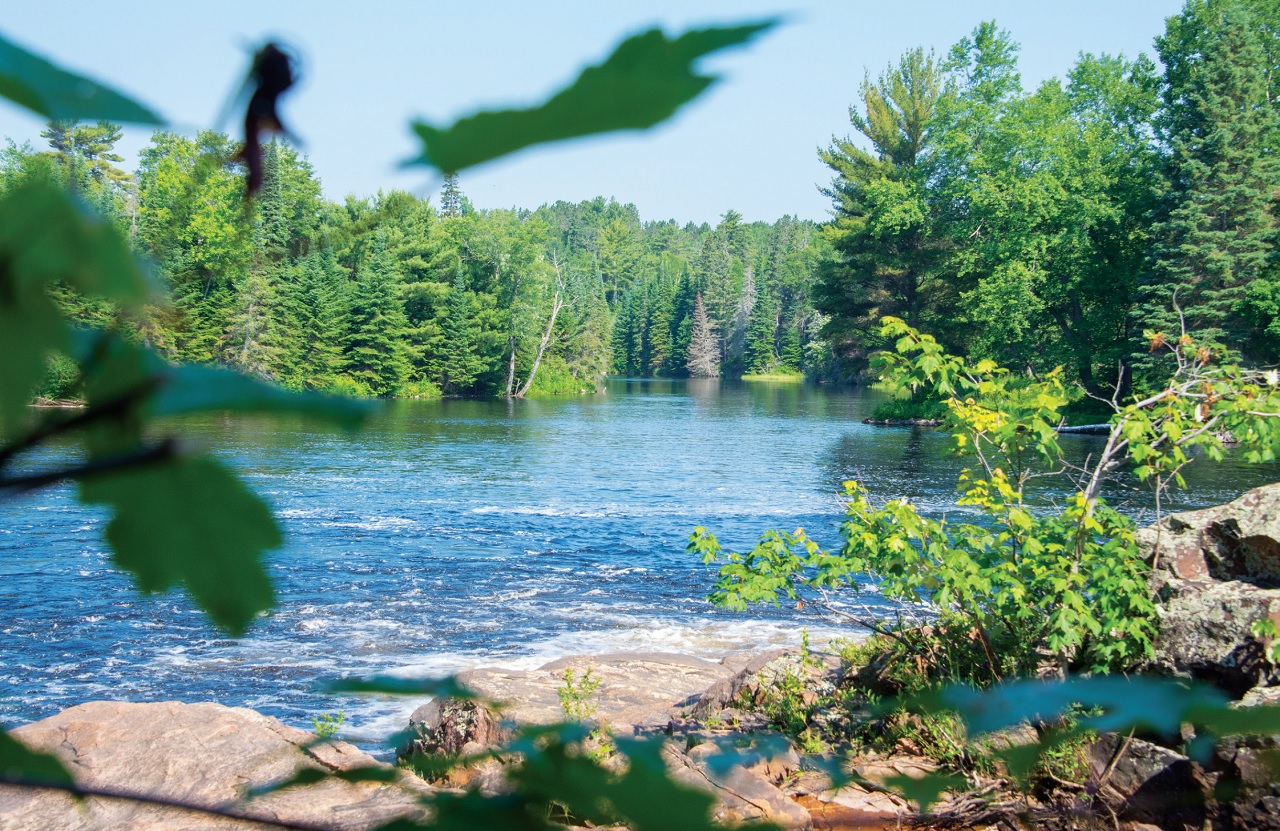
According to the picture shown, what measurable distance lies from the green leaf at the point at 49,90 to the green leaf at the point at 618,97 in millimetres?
105

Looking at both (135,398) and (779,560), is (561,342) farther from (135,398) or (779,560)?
(135,398)

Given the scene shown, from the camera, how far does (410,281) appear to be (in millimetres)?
40781

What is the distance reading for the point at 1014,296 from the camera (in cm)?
3209

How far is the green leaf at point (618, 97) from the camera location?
0.95 ft

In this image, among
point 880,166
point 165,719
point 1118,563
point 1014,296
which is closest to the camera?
point 1118,563

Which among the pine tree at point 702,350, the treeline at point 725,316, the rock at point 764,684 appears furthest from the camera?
the pine tree at point 702,350

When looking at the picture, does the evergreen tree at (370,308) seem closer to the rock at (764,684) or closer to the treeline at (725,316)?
the rock at (764,684)

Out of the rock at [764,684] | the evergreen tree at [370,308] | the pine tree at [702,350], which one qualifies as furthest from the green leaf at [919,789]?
the pine tree at [702,350]

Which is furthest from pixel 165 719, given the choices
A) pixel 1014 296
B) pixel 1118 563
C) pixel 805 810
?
pixel 1014 296

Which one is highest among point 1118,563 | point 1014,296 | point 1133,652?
point 1014,296

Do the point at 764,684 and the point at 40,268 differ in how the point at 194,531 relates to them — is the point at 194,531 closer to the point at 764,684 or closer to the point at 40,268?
the point at 40,268

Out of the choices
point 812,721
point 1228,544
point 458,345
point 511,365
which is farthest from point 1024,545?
point 511,365

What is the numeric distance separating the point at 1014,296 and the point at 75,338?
34571mm

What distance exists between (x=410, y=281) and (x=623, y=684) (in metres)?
35.4
